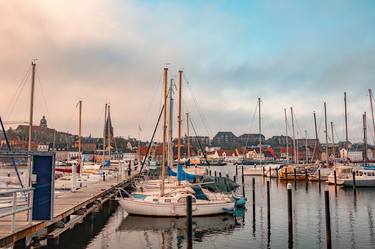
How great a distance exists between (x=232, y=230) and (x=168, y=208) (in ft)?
18.1

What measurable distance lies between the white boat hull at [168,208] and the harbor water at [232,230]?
0.53 metres

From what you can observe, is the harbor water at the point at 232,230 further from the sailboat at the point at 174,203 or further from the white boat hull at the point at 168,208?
the sailboat at the point at 174,203

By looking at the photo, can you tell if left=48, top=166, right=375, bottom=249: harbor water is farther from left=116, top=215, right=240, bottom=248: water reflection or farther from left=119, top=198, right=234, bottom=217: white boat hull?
left=119, top=198, right=234, bottom=217: white boat hull

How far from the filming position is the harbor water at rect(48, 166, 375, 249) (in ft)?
72.1

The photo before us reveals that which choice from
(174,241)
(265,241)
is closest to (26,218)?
(174,241)

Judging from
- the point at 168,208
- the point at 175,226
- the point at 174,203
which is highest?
the point at 174,203

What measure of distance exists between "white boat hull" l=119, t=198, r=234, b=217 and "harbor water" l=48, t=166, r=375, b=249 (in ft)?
1.73

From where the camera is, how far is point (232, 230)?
84.8 feet

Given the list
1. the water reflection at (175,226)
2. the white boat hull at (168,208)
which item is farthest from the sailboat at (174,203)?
the water reflection at (175,226)

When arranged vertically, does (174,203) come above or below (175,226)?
above

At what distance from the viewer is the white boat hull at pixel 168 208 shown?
28578mm

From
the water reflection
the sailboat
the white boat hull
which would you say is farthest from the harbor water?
the sailboat

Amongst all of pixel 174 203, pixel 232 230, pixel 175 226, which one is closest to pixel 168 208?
pixel 174 203

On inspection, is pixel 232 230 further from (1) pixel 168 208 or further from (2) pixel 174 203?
(1) pixel 168 208
